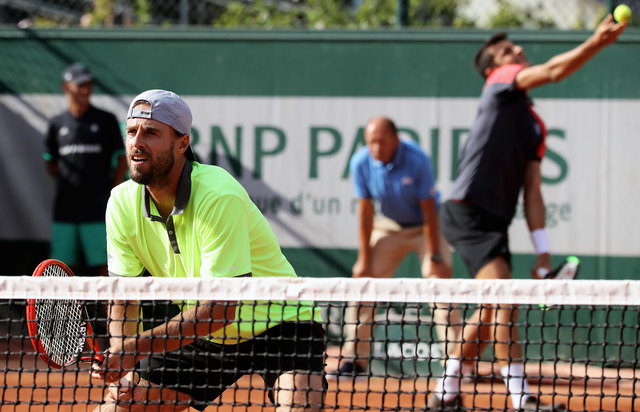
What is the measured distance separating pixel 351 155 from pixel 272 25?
185 centimetres

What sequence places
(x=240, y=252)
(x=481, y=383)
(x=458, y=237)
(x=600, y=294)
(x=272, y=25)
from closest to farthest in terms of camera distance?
(x=240, y=252), (x=600, y=294), (x=458, y=237), (x=481, y=383), (x=272, y=25)

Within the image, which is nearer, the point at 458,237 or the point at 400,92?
the point at 458,237

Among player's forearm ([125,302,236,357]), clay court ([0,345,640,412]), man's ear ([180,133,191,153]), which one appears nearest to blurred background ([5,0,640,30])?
clay court ([0,345,640,412])

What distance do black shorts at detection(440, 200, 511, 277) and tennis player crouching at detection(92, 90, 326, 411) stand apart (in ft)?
4.71

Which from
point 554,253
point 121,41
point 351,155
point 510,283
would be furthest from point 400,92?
point 510,283

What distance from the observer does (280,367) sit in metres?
2.71

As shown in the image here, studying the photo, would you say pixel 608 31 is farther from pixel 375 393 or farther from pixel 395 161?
pixel 375 393

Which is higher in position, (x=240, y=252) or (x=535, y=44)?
(x=535, y=44)

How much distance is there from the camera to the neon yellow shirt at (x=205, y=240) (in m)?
2.55

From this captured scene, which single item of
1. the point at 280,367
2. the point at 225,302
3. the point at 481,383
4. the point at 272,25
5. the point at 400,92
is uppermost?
the point at 272,25

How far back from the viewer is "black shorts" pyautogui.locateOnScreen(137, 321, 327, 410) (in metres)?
2.71

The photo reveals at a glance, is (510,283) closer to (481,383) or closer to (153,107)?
(153,107)

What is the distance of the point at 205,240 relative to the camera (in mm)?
2562

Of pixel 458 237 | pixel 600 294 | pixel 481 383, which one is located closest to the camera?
pixel 600 294
